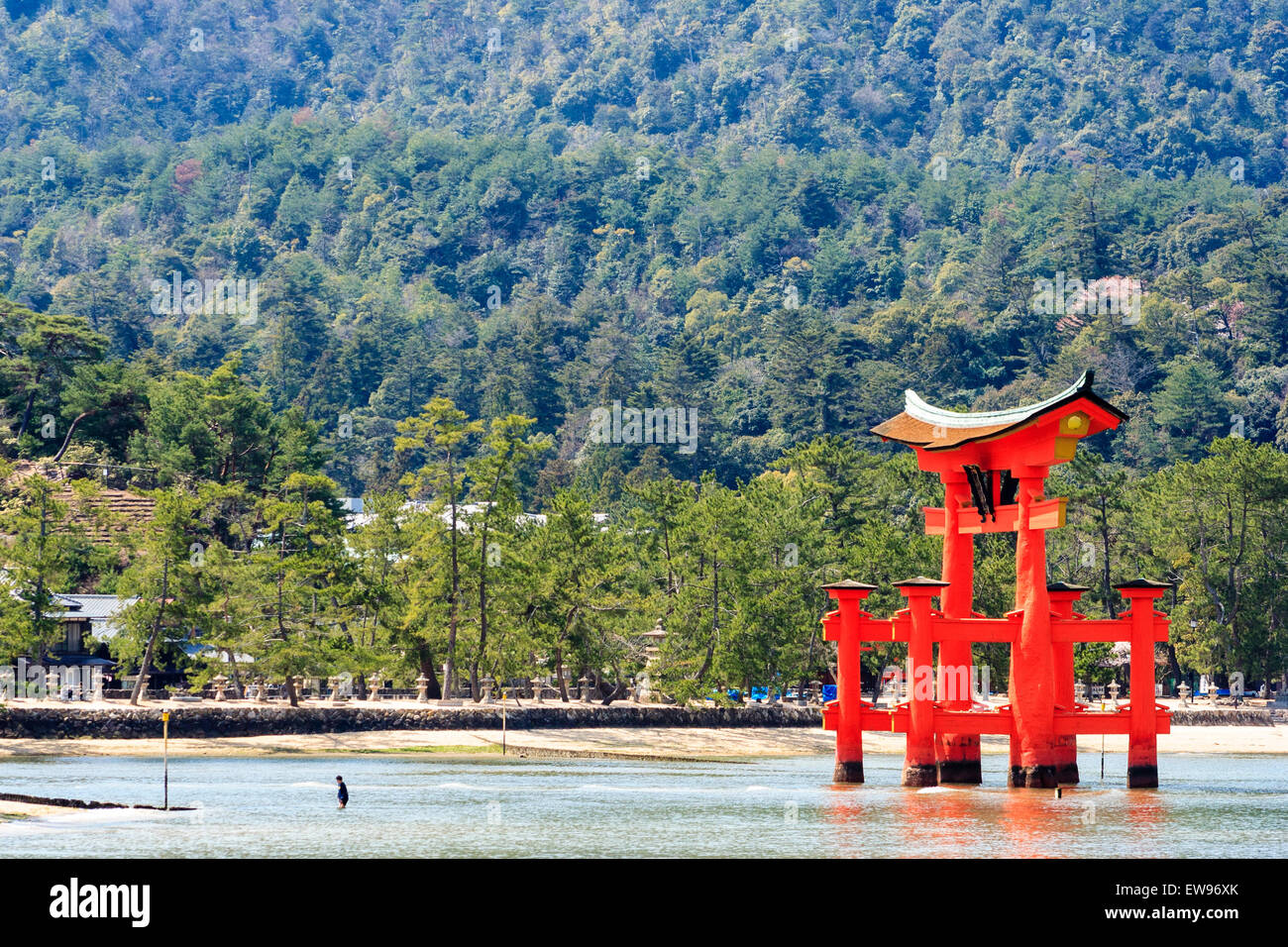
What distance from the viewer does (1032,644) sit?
47.6 meters

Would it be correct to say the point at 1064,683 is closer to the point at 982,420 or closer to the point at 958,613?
the point at 958,613

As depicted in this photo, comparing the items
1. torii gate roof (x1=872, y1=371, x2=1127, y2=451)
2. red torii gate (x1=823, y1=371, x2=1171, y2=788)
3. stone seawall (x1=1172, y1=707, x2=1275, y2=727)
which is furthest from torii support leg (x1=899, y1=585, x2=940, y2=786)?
stone seawall (x1=1172, y1=707, x2=1275, y2=727)

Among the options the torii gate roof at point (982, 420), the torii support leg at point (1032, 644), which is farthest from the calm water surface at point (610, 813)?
the torii gate roof at point (982, 420)

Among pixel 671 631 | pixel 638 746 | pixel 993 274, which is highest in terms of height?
pixel 993 274

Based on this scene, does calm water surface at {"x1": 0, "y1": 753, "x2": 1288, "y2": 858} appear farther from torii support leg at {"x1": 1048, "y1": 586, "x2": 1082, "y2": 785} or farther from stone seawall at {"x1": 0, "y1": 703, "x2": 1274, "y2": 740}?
stone seawall at {"x1": 0, "y1": 703, "x2": 1274, "y2": 740}

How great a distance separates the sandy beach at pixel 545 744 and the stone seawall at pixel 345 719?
564 mm

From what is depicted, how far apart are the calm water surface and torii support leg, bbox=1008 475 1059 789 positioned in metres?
2.19

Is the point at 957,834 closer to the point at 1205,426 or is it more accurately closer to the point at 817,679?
the point at 817,679

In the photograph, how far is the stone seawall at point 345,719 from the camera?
224 ft

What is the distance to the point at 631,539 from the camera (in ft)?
294

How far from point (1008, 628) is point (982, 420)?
6021 millimetres

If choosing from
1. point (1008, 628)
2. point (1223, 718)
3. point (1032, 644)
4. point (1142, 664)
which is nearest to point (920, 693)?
point (1008, 628)

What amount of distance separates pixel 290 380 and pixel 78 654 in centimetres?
10628
